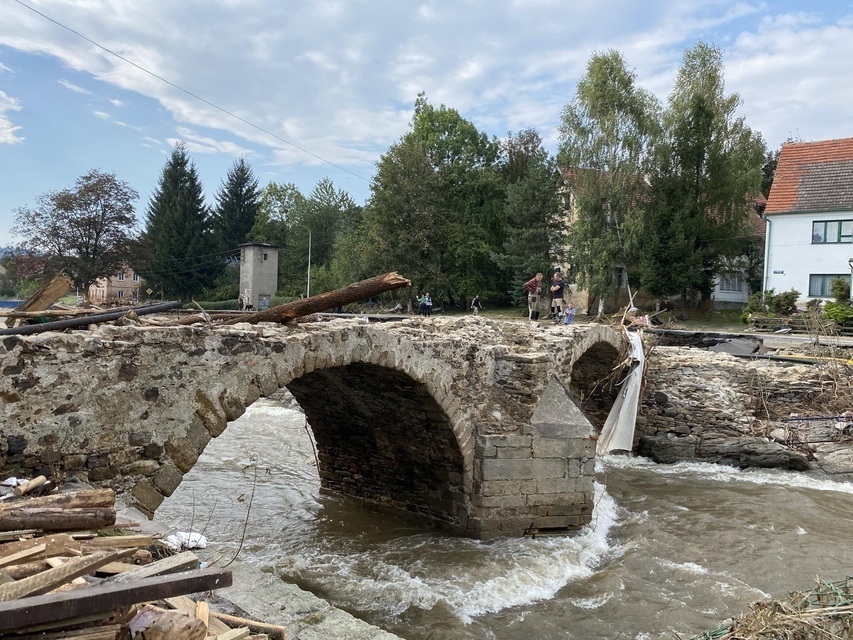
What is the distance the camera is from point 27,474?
4891mm

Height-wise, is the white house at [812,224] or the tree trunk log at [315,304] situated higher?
the white house at [812,224]

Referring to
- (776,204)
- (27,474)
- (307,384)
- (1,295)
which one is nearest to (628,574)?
(307,384)

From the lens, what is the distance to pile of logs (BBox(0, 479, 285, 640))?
8.15 feet

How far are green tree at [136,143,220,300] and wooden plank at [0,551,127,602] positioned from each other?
131ft

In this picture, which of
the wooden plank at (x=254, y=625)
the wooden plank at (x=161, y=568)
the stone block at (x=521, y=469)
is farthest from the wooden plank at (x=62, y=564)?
the stone block at (x=521, y=469)

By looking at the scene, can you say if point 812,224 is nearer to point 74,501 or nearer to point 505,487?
point 505,487

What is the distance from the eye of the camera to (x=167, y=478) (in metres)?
5.76

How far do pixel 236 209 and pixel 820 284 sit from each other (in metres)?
34.8

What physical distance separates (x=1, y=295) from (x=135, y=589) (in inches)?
2361

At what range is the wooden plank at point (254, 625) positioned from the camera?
3254mm

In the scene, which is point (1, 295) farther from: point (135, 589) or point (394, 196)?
point (135, 589)

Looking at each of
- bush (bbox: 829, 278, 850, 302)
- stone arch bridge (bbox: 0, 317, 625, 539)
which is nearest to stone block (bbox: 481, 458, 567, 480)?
stone arch bridge (bbox: 0, 317, 625, 539)

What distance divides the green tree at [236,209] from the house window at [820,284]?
33.2 m

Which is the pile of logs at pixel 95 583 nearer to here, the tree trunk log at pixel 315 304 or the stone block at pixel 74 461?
the stone block at pixel 74 461
